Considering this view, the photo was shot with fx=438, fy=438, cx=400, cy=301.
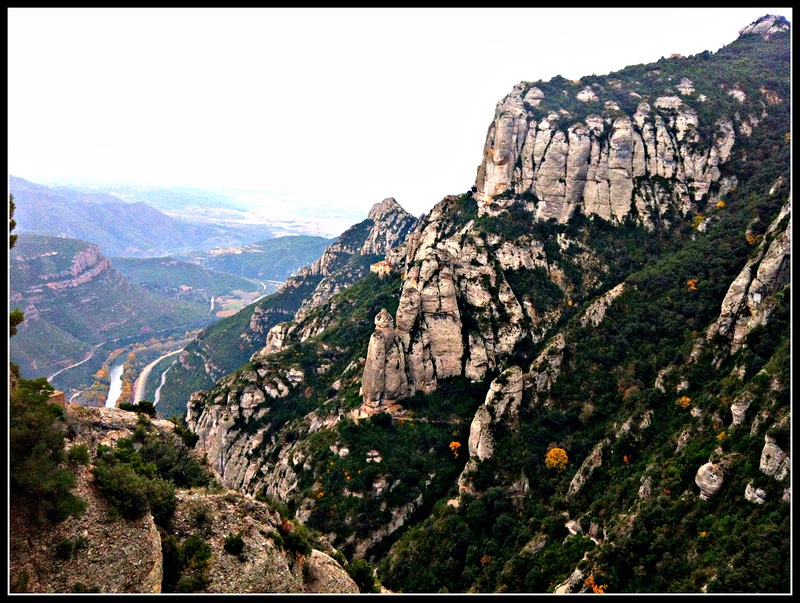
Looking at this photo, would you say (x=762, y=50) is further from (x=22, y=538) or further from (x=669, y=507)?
(x=22, y=538)

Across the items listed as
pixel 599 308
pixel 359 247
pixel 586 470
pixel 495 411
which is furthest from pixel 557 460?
pixel 359 247

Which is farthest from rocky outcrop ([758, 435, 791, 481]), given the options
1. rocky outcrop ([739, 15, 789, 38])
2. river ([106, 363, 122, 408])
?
river ([106, 363, 122, 408])

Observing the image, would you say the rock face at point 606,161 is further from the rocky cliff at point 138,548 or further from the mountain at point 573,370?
the rocky cliff at point 138,548

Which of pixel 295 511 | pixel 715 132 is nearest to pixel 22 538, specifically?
pixel 295 511

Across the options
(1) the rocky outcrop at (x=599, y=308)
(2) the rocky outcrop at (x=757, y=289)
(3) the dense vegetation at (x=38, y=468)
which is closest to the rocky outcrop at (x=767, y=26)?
(2) the rocky outcrop at (x=757, y=289)

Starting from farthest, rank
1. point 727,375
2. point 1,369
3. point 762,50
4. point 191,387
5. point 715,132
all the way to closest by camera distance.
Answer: point 191,387, point 762,50, point 715,132, point 727,375, point 1,369

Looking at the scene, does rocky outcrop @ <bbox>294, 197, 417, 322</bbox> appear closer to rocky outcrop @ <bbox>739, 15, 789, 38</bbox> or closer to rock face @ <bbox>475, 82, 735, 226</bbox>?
rock face @ <bbox>475, 82, 735, 226</bbox>

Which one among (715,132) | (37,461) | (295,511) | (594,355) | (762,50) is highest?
(762,50)
